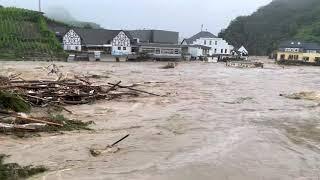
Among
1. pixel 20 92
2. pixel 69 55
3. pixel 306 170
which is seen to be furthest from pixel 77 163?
pixel 69 55

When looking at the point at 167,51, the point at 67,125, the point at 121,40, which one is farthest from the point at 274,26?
the point at 67,125

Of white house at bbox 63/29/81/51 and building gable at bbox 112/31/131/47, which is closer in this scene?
white house at bbox 63/29/81/51

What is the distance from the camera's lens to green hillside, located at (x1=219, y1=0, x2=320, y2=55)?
13241 cm

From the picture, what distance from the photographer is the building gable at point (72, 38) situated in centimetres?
7781

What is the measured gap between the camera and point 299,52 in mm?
95250

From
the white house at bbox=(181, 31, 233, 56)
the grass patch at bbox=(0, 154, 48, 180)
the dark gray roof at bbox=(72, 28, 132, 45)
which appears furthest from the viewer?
the white house at bbox=(181, 31, 233, 56)

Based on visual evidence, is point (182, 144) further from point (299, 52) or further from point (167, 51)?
point (299, 52)

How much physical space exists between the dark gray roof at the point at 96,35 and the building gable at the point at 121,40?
0.64m

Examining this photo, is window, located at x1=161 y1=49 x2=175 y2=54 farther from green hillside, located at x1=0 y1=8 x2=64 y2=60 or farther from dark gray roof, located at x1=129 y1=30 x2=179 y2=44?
green hillside, located at x1=0 y1=8 x2=64 y2=60

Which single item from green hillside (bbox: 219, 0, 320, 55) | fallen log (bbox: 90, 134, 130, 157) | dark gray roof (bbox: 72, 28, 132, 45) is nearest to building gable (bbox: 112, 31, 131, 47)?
dark gray roof (bbox: 72, 28, 132, 45)

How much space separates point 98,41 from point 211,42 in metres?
29.2

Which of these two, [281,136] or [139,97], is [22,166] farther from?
[139,97]

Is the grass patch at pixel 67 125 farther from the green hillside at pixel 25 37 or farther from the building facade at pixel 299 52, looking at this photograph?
the building facade at pixel 299 52

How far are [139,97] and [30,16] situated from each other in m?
61.8
